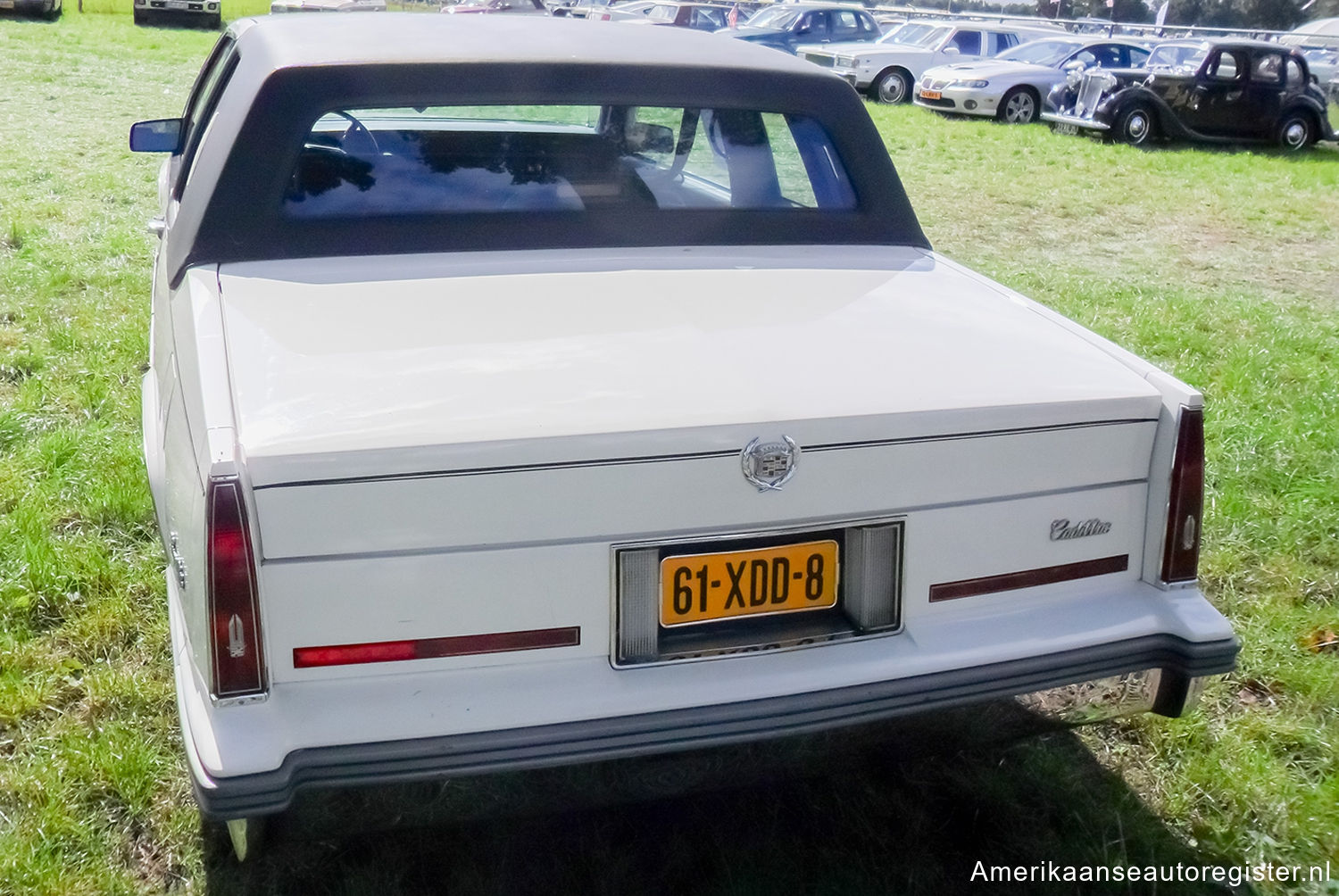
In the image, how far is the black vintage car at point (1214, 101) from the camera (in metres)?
13.9

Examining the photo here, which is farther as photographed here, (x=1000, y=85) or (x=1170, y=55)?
(x=1170, y=55)

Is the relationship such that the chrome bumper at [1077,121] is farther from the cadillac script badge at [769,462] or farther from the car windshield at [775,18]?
the cadillac script badge at [769,462]

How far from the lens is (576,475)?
1.92 metres

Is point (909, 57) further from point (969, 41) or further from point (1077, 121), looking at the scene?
point (1077, 121)

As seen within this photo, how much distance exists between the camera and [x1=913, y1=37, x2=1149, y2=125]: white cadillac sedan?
1564 centimetres

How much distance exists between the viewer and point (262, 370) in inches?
81.6

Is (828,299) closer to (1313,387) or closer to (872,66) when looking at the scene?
(1313,387)

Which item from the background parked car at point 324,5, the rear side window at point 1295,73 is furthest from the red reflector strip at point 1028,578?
the background parked car at point 324,5

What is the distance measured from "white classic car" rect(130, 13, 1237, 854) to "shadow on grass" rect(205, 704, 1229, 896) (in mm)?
131

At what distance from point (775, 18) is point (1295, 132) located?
9.57m

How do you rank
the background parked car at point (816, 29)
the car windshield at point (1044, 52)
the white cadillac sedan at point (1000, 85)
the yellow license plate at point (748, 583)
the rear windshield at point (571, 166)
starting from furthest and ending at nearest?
the background parked car at point (816, 29)
the car windshield at point (1044, 52)
the white cadillac sedan at point (1000, 85)
the rear windshield at point (571, 166)
the yellow license plate at point (748, 583)

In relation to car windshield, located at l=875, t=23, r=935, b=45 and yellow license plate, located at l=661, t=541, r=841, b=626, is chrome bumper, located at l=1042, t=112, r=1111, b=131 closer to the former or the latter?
car windshield, located at l=875, t=23, r=935, b=45

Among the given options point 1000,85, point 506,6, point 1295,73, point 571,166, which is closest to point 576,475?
point 571,166

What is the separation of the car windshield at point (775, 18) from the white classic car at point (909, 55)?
214cm
